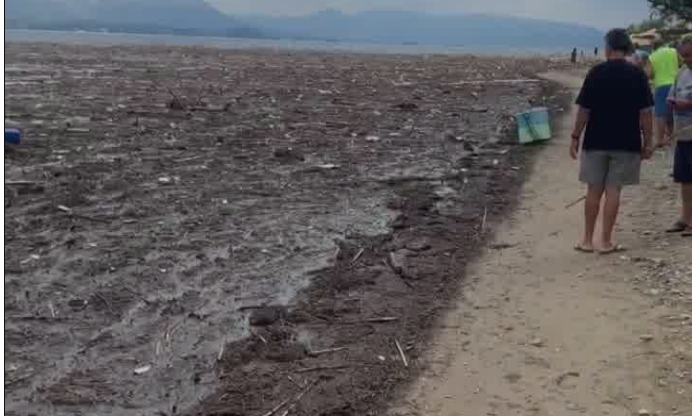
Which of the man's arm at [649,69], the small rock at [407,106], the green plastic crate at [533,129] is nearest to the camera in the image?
the man's arm at [649,69]

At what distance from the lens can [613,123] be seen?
25.8 ft

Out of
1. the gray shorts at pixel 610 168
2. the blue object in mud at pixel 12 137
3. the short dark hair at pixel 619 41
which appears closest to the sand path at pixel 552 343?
the gray shorts at pixel 610 168

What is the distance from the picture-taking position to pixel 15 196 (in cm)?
1021

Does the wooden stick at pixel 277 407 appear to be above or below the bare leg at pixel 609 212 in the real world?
below

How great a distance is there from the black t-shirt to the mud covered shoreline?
1.84 metres

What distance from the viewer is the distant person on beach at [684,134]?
838 cm

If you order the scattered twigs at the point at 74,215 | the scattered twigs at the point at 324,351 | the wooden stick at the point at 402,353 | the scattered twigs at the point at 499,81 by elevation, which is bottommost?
the scattered twigs at the point at 324,351

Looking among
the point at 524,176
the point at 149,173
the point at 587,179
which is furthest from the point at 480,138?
the point at 587,179

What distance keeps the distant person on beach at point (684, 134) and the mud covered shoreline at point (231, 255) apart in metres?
2.18

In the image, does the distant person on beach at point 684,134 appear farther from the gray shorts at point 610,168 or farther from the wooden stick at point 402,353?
the wooden stick at point 402,353

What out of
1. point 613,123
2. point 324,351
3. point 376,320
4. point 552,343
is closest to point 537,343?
point 552,343

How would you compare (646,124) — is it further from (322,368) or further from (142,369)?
(142,369)

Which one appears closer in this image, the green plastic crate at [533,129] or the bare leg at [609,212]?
the bare leg at [609,212]

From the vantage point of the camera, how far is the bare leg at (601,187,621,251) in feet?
26.4
